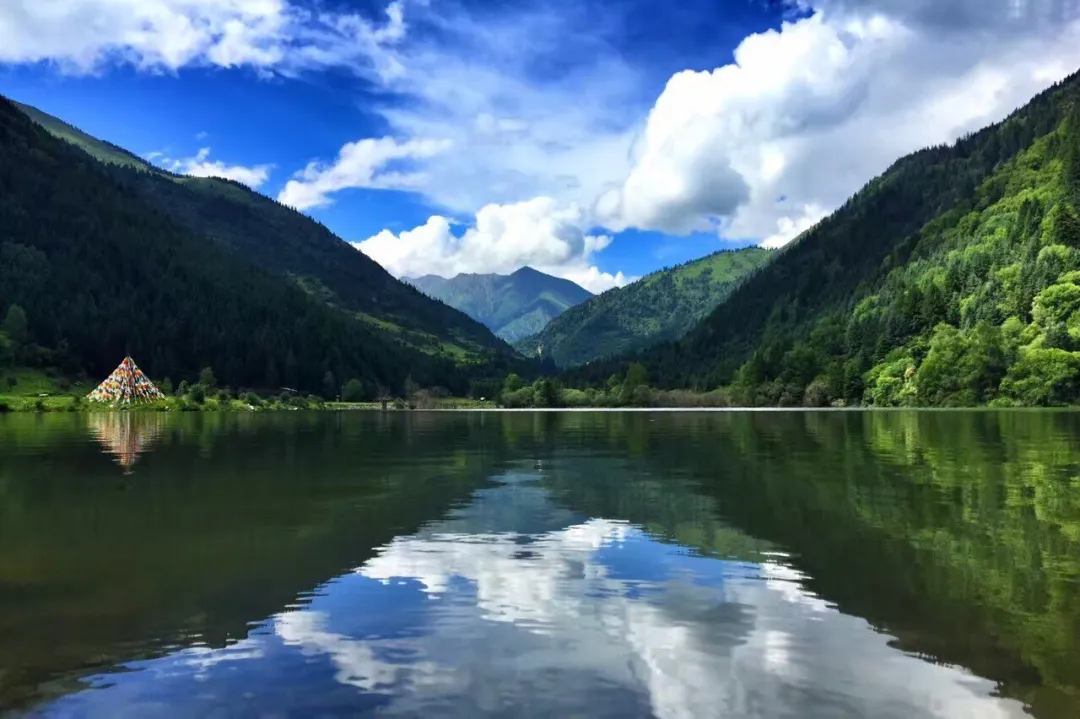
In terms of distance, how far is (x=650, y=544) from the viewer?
29328mm

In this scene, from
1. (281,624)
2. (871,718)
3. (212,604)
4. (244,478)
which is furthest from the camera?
(244,478)

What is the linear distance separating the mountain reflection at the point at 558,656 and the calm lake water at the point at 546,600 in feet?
0.24

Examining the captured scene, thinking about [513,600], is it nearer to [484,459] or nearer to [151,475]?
[151,475]

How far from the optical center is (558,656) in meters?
16.7

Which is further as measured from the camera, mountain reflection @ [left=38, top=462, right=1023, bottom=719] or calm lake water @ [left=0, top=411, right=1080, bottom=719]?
calm lake water @ [left=0, top=411, right=1080, bottom=719]

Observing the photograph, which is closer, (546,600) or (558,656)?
(558,656)

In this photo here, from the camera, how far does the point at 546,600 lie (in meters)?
21.4

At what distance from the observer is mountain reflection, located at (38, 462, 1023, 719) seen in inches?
558

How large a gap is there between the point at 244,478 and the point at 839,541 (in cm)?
3949

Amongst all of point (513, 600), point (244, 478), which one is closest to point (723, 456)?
point (244, 478)

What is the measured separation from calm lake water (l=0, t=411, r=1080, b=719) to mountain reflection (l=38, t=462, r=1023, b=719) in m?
0.07

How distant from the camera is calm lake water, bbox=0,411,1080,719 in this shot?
14672 mm

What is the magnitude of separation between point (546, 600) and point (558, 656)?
4.78m

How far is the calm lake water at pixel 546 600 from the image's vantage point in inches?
578
